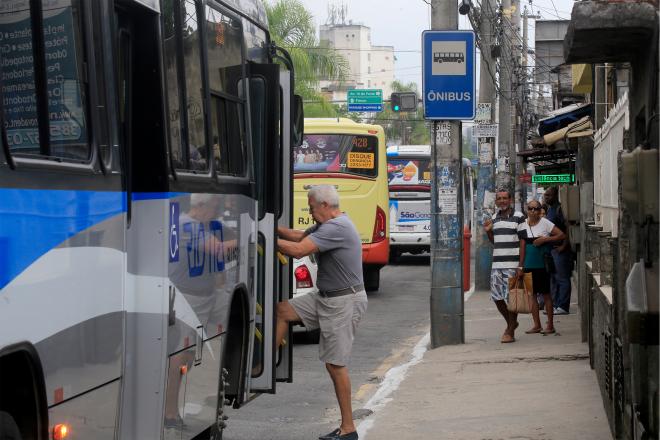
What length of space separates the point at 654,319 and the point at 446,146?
33.1 feet

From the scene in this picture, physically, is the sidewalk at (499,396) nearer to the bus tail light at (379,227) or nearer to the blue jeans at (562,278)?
the blue jeans at (562,278)

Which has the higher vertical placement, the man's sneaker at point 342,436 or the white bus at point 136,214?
the white bus at point 136,214

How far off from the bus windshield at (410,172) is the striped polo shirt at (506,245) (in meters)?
16.7

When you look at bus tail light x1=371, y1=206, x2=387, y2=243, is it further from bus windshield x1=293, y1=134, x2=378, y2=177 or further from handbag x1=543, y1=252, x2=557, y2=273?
handbag x1=543, y1=252, x2=557, y2=273

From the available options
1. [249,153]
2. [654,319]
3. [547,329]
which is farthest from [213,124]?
[547,329]

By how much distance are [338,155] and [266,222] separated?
1488cm

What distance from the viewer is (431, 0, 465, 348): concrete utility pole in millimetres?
14797

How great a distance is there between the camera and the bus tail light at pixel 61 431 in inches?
194

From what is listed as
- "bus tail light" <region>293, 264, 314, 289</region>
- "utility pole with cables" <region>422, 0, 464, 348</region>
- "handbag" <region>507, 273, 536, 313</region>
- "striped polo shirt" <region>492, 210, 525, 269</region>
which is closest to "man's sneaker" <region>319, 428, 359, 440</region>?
"utility pole with cables" <region>422, 0, 464, 348</region>

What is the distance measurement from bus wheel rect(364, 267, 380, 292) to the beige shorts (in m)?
14.7

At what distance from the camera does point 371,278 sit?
79.2 ft

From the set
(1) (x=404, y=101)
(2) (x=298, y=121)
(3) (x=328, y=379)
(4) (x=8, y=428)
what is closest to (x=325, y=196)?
(2) (x=298, y=121)

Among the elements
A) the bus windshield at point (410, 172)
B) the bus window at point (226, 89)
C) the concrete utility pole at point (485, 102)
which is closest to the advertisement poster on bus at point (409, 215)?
the bus windshield at point (410, 172)

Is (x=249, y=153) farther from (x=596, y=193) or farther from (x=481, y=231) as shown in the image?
(x=481, y=231)
